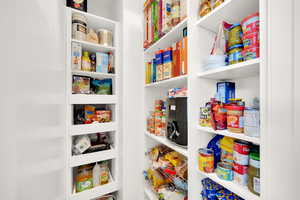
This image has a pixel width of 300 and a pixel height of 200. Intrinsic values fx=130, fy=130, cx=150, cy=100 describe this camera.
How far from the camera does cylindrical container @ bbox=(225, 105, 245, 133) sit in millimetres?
561

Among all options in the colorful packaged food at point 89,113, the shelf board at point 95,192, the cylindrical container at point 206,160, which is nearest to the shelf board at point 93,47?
the colorful packaged food at point 89,113

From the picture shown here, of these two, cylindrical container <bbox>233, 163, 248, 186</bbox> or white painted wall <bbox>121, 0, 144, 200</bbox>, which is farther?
white painted wall <bbox>121, 0, 144, 200</bbox>

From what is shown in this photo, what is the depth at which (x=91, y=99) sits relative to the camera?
1.20 m

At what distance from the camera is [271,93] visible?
0.43 m

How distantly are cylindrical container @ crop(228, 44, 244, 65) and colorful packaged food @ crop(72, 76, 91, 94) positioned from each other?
3.80 ft

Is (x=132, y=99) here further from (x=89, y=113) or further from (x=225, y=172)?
(x=225, y=172)

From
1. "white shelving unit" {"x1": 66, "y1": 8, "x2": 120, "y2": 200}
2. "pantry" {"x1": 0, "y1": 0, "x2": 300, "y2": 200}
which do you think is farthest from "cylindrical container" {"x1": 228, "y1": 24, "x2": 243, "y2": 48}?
"white shelving unit" {"x1": 66, "y1": 8, "x2": 120, "y2": 200}

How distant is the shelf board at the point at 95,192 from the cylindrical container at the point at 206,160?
0.98 metres

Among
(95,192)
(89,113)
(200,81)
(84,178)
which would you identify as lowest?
(95,192)

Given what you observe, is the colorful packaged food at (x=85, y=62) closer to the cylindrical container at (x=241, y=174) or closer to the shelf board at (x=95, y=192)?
the shelf board at (x=95, y=192)

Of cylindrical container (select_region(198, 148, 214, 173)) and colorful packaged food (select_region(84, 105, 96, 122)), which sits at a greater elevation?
colorful packaged food (select_region(84, 105, 96, 122))

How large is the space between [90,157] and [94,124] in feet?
0.97

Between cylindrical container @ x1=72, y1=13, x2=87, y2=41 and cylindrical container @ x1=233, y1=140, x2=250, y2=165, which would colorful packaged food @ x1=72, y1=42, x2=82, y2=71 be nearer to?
cylindrical container @ x1=72, y1=13, x2=87, y2=41

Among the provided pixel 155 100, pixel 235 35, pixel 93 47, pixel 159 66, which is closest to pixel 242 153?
pixel 235 35
